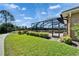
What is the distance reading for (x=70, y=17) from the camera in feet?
20.0

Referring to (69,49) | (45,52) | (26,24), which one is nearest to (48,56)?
(45,52)

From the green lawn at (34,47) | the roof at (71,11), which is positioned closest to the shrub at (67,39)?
the green lawn at (34,47)

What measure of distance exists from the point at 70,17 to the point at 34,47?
115cm

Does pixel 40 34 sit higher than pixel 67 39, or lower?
higher

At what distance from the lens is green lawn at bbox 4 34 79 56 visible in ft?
19.3

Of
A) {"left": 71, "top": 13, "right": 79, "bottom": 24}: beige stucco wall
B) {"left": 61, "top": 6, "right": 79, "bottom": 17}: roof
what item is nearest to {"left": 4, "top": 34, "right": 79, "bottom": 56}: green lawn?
{"left": 71, "top": 13, "right": 79, "bottom": 24}: beige stucco wall

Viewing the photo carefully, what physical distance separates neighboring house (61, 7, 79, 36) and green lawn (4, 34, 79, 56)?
412 mm

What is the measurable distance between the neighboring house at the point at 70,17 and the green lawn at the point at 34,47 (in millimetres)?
412

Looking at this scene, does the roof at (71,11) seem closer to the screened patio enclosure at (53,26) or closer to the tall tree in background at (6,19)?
the screened patio enclosure at (53,26)

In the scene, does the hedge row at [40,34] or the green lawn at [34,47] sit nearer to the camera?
the green lawn at [34,47]

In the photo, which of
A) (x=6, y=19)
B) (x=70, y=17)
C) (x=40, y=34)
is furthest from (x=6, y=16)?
(x=70, y=17)

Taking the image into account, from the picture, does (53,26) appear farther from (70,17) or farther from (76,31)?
(76,31)

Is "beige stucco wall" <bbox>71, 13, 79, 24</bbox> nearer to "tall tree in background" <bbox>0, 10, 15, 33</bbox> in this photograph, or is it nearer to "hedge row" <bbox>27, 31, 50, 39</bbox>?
"hedge row" <bbox>27, 31, 50, 39</bbox>

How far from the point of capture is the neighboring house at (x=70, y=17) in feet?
19.5
